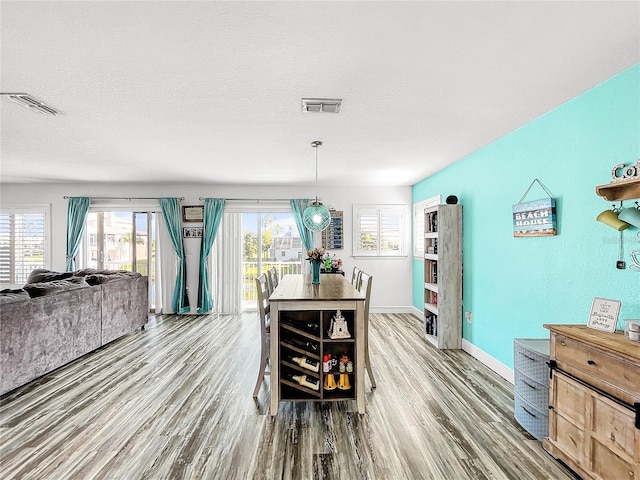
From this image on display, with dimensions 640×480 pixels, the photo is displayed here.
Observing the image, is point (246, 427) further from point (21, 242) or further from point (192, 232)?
point (21, 242)

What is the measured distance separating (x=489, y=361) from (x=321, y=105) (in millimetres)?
3239

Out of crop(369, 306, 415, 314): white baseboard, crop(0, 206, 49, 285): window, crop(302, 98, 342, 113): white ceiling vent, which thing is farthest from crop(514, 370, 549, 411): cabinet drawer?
crop(0, 206, 49, 285): window

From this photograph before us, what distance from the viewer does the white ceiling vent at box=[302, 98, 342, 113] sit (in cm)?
266

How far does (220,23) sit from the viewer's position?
5.75 feet

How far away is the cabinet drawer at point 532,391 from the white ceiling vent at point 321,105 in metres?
2.48

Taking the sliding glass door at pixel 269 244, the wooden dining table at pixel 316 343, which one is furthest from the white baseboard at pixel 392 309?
the wooden dining table at pixel 316 343

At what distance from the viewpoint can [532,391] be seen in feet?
8.23

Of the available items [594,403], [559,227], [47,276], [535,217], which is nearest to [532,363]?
[594,403]

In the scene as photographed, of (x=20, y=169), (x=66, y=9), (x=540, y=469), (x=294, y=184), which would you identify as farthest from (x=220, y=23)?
(x=20, y=169)

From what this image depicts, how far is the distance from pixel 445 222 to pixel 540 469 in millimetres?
2924

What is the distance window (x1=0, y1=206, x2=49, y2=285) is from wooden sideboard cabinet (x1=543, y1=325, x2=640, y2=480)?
8100 mm

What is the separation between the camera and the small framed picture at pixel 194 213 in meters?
6.66

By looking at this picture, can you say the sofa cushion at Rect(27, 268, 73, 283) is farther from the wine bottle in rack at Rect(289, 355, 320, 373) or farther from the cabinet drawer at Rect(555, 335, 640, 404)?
the cabinet drawer at Rect(555, 335, 640, 404)

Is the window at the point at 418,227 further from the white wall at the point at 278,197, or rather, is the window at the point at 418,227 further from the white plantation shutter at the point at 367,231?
the white plantation shutter at the point at 367,231
